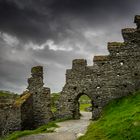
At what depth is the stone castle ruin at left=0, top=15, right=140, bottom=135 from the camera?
46.4 m

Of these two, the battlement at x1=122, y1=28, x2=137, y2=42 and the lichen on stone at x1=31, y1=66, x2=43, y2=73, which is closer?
the battlement at x1=122, y1=28, x2=137, y2=42

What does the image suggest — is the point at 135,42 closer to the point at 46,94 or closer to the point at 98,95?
the point at 98,95

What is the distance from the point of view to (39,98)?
50.0 m

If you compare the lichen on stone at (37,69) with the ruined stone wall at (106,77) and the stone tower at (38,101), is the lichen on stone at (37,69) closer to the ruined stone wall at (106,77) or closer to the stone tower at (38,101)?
the stone tower at (38,101)

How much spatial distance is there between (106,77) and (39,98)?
29.7 feet

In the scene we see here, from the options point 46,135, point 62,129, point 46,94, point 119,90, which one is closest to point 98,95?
point 119,90

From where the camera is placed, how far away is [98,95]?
154 feet

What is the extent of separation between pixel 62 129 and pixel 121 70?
12.3 metres

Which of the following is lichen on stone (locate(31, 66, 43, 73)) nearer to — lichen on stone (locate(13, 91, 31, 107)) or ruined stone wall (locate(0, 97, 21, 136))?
lichen on stone (locate(13, 91, 31, 107))

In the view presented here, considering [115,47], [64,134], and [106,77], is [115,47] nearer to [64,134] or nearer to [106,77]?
[106,77]

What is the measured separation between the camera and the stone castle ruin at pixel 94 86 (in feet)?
152

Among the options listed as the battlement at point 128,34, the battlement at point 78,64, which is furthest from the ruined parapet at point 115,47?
the battlement at point 78,64

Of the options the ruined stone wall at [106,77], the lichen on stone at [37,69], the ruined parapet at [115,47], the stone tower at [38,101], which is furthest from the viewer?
the lichen on stone at [37,69]

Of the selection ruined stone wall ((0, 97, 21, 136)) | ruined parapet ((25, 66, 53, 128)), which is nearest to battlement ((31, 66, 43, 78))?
ruined parapet ((25, 66, 53, 128))
